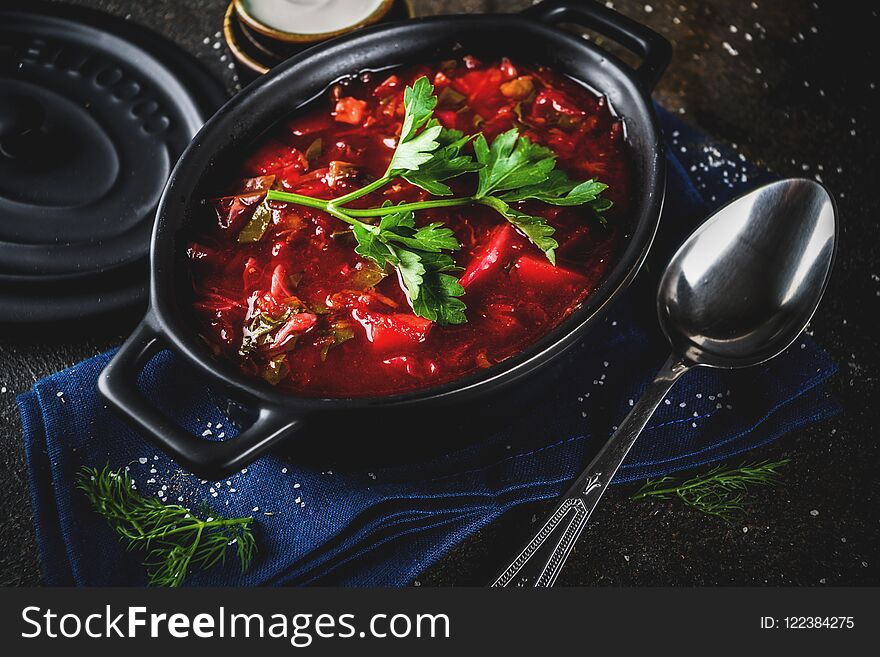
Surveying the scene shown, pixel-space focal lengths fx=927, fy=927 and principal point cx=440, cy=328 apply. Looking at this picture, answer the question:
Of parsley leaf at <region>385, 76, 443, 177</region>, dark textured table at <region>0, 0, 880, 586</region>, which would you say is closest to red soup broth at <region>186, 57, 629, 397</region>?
parsley leaf at <region>385, 76, 443, 177</region>

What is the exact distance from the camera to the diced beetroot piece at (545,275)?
6.22 ft

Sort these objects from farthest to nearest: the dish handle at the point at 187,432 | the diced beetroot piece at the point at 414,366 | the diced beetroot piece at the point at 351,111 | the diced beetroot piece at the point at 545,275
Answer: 1. the diced beetroot piece at the point at 351,111
2. the diced beetroot piece at the point at 545,275
3. the diced beetroot piece at the point at 414,366
4. the dish handle at the point at 187,432

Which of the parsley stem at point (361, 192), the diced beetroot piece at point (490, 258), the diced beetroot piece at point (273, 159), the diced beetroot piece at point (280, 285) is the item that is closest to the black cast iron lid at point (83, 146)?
the diced beetroot piece at point (273, 159)

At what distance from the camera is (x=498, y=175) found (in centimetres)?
193

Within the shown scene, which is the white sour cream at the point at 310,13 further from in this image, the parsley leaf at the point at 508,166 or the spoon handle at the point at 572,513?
the spoon handle at the point at 572,513

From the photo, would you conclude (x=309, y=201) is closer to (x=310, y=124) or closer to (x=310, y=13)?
(x=310, y=124)

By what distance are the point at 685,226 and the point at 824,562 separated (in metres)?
0.86

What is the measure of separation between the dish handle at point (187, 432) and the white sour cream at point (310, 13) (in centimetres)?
118

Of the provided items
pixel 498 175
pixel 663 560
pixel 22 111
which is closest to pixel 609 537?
pixel 663 560

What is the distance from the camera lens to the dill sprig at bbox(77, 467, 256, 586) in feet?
6.02

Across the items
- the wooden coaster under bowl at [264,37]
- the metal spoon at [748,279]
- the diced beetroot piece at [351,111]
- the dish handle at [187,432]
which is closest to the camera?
the dish handle at [187,432]

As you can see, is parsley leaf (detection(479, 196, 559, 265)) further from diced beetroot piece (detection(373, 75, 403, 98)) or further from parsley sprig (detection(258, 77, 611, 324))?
diced beetroot piece (detection(373, 75, 403, 98))

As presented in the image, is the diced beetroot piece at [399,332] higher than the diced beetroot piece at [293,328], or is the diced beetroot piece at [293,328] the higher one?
the diced beetroot piece at [293,328]

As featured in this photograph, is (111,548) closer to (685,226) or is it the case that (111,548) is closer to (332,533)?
(332,533)
